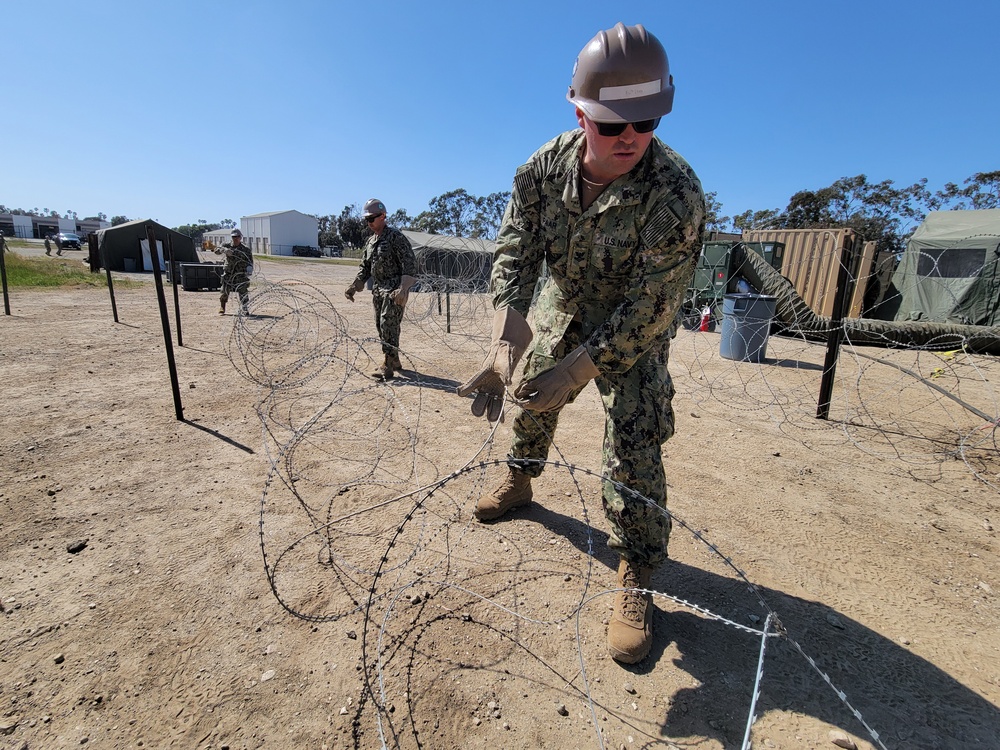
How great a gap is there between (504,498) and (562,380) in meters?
1.13

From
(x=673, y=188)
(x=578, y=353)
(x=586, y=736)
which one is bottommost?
(x=586, y=736)

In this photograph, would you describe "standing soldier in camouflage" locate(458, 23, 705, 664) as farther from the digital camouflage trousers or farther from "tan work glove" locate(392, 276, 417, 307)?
"tan work glove" locate(392, 276, 417, 307)

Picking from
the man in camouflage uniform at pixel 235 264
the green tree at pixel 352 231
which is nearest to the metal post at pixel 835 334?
the man in camouflage uniform at pixel 235 264

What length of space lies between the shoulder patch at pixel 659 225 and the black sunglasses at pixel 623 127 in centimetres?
28

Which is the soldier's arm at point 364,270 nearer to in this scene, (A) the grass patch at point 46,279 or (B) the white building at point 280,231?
(A) the grass patch at point 46,279

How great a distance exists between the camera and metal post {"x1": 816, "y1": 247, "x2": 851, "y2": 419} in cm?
456

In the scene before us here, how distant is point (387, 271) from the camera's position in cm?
612

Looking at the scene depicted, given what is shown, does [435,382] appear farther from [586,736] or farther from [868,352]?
[868,352]

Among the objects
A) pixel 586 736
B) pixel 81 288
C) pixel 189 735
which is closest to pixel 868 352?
pixel 586 736

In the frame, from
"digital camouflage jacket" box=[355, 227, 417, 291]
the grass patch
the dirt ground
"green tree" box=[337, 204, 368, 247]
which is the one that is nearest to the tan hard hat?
the dirt ground

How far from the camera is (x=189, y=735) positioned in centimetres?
162

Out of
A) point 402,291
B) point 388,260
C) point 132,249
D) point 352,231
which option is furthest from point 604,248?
point 352,231

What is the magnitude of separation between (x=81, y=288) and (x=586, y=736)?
19.4m

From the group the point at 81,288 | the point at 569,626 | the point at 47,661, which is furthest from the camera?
the point at 81,288
